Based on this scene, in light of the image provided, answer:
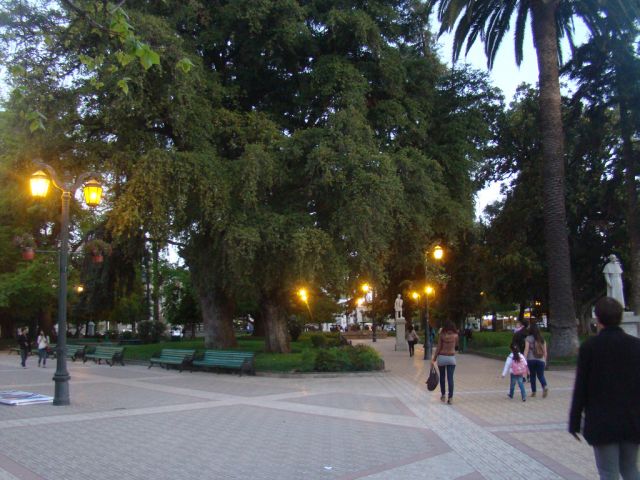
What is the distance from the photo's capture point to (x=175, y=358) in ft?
73.5

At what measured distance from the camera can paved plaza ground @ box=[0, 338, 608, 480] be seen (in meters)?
7.05

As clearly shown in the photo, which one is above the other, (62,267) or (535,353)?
(62,267)

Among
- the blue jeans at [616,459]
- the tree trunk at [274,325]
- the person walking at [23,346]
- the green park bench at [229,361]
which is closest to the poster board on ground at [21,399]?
the green park bench at [229,361]

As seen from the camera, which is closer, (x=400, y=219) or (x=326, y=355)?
(x=326, y=355)

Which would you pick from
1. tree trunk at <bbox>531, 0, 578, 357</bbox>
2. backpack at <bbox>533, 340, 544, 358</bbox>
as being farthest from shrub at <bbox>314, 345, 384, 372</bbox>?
backpack at <bbox>533, 340, 544, 358</bbox>

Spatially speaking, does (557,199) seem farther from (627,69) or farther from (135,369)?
(135,369)

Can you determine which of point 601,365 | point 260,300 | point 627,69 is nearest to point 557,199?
point 627,69

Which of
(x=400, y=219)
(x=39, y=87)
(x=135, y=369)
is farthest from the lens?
(x=135, y=369)

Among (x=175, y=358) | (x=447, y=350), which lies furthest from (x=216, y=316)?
(x=447, y=350)

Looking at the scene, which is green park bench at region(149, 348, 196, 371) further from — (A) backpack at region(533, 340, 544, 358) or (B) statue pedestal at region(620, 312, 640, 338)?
(B) statue pedestal at region(620, 312, 640, 338)

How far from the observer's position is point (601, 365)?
14.2 ft

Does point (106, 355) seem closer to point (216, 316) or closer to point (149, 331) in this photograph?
point (216, 316)

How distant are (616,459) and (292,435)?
18.9 feet

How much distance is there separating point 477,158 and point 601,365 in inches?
870
